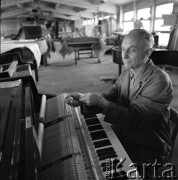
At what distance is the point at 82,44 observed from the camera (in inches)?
301

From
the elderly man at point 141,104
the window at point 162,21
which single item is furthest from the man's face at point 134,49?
the window at point 162,21

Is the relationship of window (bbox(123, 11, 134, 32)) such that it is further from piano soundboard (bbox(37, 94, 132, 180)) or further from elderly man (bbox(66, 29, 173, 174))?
piano soundboard (bbox(37, 94, 132, 180))

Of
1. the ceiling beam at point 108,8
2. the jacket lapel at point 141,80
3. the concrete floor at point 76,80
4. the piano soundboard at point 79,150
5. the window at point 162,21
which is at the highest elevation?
the ceiling beam at point 108,8

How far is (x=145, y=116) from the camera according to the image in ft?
3.88

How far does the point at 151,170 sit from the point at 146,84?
0.53 meters

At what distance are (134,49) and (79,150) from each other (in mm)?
652

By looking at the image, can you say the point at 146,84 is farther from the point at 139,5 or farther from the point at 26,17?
the point at 26,17

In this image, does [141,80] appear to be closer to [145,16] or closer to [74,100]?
[74,100]

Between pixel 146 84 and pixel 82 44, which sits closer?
pixel 146 84

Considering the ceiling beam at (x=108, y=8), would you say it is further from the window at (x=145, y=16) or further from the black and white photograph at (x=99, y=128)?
the black and white photograph at (x=99, y=128)

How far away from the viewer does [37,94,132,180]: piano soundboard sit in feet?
2.92

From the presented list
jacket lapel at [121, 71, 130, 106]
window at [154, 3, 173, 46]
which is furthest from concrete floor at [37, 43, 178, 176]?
window at [154, 3, 173, 46]

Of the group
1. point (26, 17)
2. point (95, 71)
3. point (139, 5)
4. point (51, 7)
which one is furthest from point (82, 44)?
point (26, 17)

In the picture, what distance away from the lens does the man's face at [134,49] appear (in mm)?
1151
